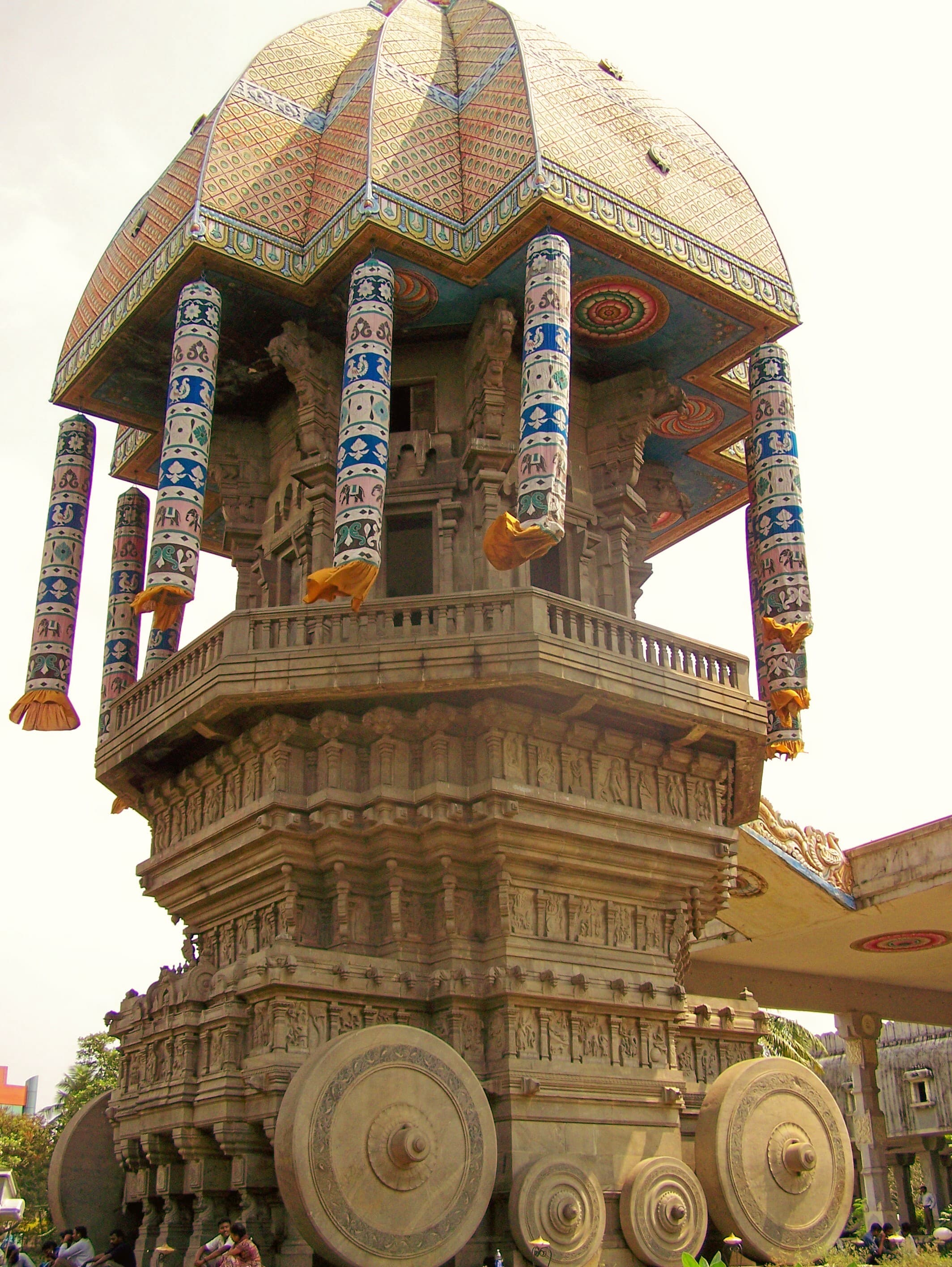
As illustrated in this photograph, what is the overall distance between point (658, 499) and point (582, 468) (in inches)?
99.8

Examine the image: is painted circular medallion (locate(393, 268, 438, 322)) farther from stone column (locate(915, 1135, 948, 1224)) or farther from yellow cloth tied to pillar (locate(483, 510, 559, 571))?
stone column (locate(915, 1135, 948, 1224))

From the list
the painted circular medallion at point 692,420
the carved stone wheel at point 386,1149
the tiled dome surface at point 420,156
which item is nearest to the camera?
the carved stone wheel at point 386,1149

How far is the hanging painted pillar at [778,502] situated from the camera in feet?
61.7

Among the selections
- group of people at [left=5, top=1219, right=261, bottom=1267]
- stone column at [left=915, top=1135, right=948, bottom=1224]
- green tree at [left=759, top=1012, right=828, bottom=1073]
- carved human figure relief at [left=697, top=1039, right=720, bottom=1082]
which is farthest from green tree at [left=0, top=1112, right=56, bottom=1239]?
stone column at [left=915, top=1135, right=948, bottom=1224]

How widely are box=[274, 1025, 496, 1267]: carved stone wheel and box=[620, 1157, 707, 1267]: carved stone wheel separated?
7.32ft

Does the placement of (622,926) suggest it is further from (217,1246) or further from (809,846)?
(809,846)

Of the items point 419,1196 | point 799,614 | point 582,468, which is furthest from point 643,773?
point 419,1196

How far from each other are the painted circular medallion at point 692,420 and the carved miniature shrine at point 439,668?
90 mm

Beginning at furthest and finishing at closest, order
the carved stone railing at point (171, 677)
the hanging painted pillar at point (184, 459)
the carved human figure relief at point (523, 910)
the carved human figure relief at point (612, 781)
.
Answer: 1. the carved human figure relief at point (612, 781)
2. the carved stone railing at point (171, 677)
3. the hanging painted pillar at point (184, 459)
4. the carved human figure relief at point (523, 910)

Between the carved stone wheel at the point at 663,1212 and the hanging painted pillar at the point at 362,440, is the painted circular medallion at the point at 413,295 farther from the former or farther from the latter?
the carved stone wheel at the point at 663,1212

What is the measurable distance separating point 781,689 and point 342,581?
702cm

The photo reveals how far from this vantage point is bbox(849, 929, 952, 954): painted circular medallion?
2934cm

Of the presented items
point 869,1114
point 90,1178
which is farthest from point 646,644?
point 869,1114

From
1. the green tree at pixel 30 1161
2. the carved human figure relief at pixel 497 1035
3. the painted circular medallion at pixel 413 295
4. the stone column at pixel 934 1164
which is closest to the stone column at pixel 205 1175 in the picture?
the carved human figure relief at pixel 497 1035
